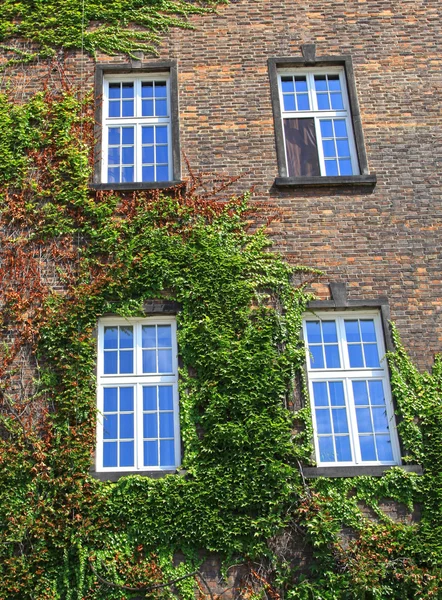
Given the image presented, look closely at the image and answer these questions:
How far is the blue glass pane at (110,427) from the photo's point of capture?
12.6m

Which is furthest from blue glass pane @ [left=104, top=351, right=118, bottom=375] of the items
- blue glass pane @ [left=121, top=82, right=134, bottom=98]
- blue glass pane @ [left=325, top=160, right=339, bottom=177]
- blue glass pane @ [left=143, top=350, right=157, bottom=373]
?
blue glass pane @ [left=121, top=82, right=134, bottom=98]

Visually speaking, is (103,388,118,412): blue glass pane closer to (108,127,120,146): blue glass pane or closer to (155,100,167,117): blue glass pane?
(108,127,120,146): blue glass pane

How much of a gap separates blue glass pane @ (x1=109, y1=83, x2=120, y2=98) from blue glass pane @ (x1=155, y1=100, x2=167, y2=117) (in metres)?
0.67

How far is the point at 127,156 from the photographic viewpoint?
14633 millimetres

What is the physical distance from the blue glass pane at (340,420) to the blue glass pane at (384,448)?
1.54 feet

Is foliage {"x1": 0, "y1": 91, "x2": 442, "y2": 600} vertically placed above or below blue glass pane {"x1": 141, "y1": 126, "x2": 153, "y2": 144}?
below

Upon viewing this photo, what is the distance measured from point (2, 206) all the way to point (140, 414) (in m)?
3.91

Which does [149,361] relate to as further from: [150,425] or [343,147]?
[343,147]

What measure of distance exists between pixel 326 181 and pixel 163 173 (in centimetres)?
252

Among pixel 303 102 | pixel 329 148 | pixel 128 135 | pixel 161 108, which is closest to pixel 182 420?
pixel 128 135

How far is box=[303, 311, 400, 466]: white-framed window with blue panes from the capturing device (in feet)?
41.3

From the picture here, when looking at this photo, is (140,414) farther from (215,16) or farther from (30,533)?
(215,16)

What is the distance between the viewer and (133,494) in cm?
1191

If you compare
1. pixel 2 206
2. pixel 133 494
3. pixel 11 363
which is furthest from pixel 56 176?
pixel 133 494
